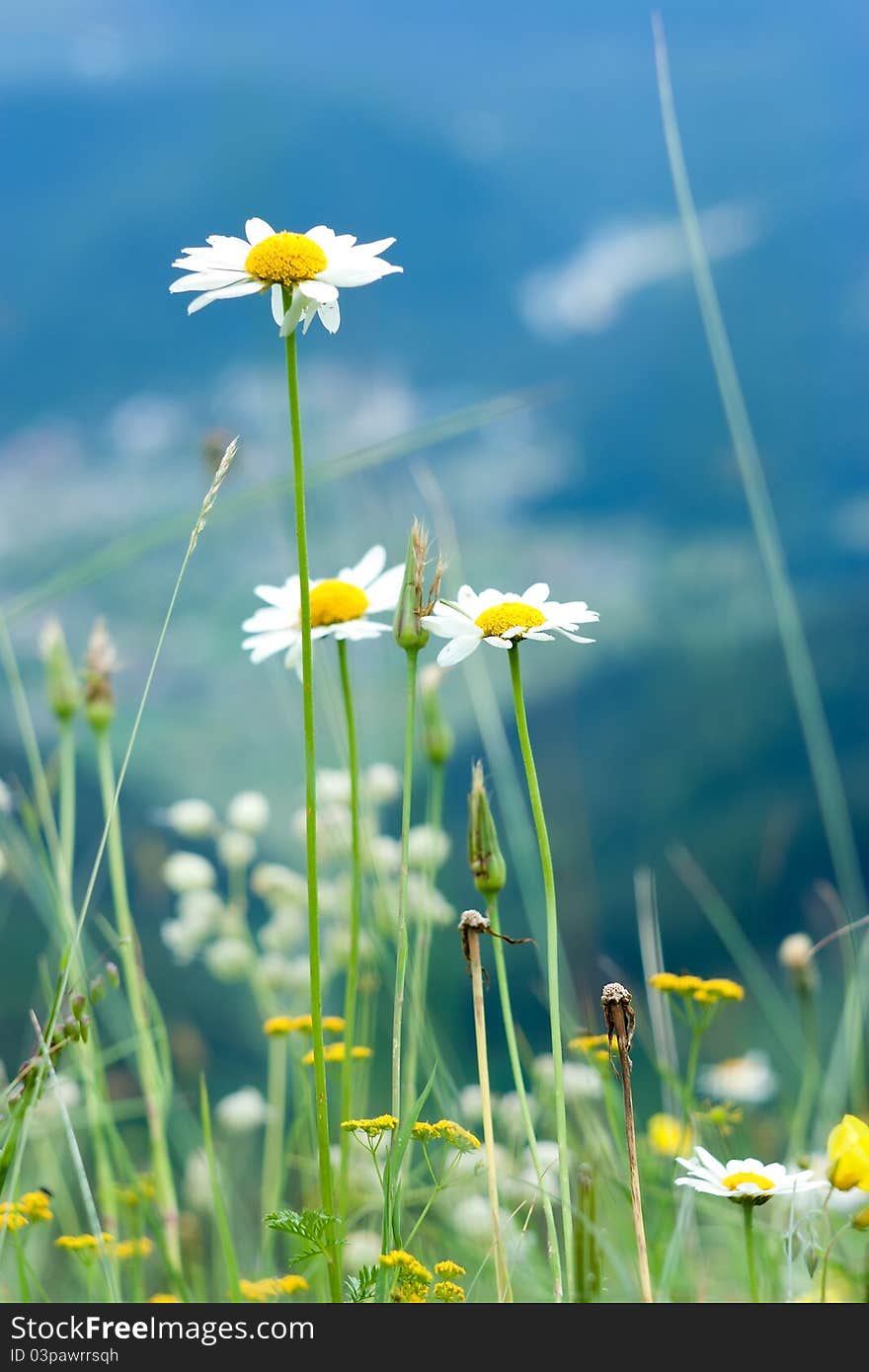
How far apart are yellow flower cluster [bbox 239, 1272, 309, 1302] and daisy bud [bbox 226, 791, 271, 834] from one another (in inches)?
15.9

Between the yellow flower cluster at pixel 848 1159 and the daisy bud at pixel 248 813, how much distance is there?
54 centimetres

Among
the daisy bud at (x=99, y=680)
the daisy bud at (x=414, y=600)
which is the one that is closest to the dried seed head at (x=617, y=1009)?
the daisy bud at (x=414, y=600)

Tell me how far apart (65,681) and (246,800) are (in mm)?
249

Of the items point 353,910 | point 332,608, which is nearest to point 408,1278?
point 353,910

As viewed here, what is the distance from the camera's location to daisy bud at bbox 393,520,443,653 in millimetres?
373

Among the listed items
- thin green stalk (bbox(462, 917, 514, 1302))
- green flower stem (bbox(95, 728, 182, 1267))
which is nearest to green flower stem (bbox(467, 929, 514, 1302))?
thin green stalk (bbox(462, 917, 514, 1302))

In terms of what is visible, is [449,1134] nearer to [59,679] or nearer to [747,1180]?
[747,1180]

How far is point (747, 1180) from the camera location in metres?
0.34

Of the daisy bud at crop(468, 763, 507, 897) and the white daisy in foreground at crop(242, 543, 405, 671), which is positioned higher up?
the white daisy in foreground at crop(242, 543, 405, 671)

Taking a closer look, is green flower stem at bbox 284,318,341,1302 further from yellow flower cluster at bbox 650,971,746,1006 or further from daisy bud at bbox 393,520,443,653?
yellow flower cluster at bbox 650,971,746,1006

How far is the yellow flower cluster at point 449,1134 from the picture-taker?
358 millimetres
